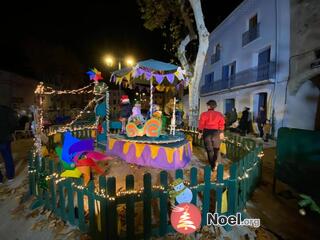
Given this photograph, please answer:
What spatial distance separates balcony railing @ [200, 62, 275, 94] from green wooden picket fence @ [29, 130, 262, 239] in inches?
439

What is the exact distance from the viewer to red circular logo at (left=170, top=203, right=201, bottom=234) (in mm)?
2639

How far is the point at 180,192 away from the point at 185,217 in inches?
12.6

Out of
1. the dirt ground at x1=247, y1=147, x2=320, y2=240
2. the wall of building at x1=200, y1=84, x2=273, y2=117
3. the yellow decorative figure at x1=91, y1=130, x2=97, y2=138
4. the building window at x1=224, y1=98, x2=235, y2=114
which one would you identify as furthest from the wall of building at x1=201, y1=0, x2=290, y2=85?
the yellow decorative figure at x1=91, y1=130, x2=97, y2=138

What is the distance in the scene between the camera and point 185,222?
266cm

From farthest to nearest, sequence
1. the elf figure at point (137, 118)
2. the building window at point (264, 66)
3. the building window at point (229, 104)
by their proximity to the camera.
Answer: the building window at point (229, 104)
the building window at point (264, 66)
the elf figure at point (137, 118)

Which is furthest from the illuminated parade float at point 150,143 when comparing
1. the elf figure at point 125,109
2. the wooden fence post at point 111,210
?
the wooden fence post at point 111,210

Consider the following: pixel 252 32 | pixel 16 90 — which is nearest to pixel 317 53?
pixel 252 32

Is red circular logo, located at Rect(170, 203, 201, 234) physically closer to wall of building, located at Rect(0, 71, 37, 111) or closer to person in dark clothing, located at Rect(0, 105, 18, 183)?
person in dark clothing, located at Rect(0, 105, 18, 183)

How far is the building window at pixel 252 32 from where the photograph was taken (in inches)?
603

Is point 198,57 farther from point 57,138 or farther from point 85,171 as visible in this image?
point 85,171

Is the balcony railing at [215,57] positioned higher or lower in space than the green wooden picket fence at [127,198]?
higher

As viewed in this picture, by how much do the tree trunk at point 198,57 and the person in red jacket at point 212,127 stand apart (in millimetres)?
5400

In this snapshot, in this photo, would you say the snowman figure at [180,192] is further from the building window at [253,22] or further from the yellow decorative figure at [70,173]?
the building window at [253,22]

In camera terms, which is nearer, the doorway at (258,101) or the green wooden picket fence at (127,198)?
the green wooden picket fence at (127,198)
